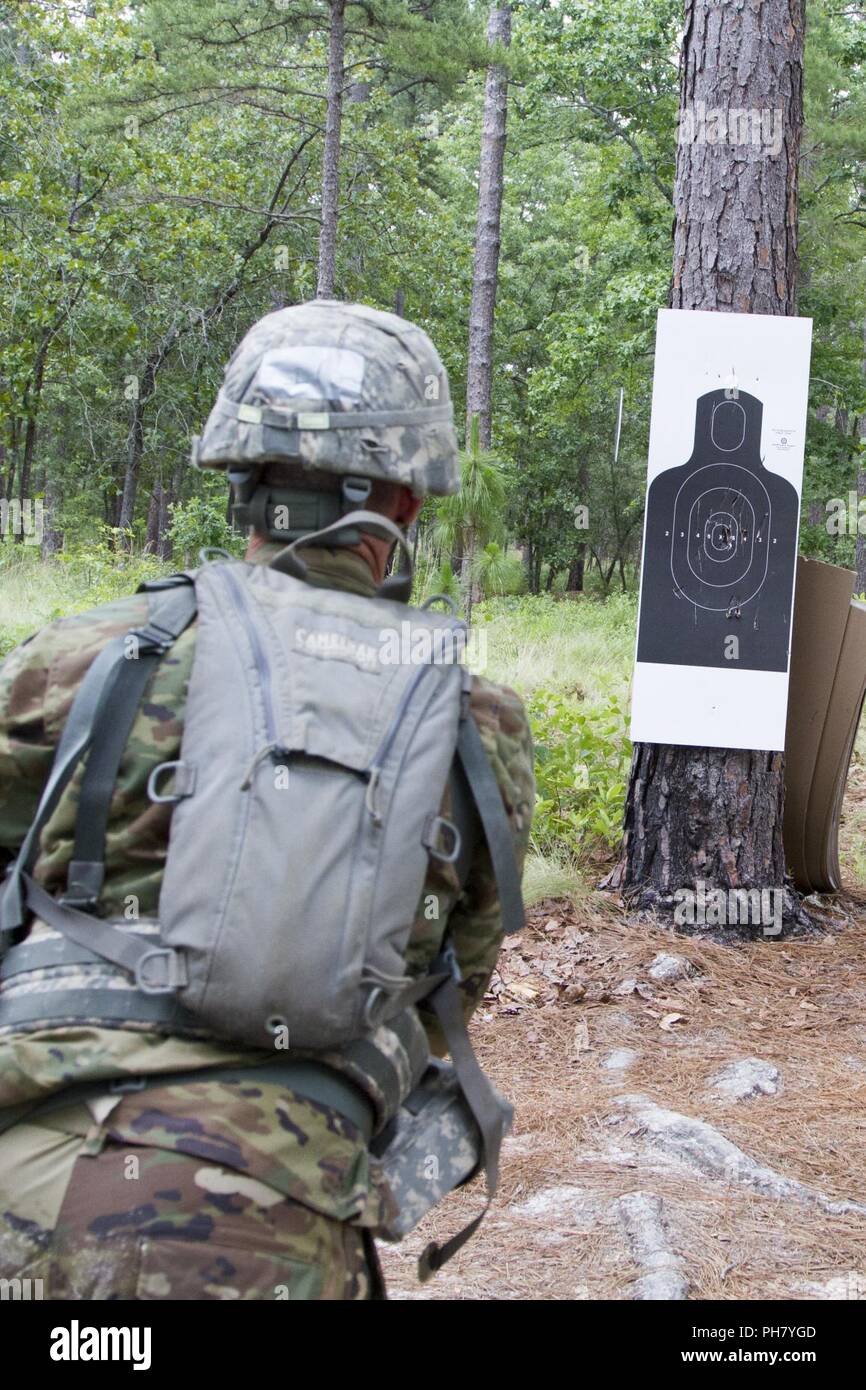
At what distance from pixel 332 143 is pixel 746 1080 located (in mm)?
11801

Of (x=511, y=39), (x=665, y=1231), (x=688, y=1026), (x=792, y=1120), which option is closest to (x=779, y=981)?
(x=688, y=1026)

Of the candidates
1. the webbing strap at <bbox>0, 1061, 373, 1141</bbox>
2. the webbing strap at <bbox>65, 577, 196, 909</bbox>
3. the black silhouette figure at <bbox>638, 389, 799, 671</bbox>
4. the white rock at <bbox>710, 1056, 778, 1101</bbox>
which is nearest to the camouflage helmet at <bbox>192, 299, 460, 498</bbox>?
the webbing strap at <bbox>65, 577, 196, 909</bbox>

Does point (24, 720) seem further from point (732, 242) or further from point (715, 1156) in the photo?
point (732, 242)

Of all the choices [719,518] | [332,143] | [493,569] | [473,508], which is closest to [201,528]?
[332,143]

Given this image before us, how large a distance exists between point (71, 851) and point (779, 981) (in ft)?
12.6

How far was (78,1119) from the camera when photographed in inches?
57.8

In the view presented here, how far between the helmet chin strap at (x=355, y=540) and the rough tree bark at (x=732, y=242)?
3.62 m

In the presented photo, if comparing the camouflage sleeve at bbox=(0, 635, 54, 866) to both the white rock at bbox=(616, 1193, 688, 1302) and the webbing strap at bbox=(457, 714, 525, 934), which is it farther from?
the white rock at bbox=(616, 1193, 688, 1302)

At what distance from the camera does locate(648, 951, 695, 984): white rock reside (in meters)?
4.89

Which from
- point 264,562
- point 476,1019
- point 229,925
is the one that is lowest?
point 476,1019

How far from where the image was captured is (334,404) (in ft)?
5.75

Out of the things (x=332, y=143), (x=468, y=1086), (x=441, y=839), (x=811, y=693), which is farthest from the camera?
(x=332, y=143)
